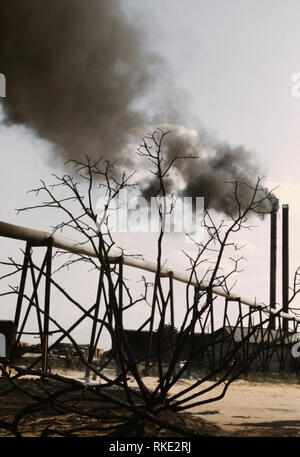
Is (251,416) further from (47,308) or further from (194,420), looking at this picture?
(47,308)

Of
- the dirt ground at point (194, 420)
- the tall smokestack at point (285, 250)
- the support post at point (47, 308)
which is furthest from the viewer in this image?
the tall smokestack at point (285, 250)

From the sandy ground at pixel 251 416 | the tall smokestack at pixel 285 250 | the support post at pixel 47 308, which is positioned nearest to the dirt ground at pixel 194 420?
the sandy ground at pixel 251 416

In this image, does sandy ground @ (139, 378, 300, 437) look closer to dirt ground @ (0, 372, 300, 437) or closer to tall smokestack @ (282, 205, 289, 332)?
dirt ground @ (0, 372, 300, 437)

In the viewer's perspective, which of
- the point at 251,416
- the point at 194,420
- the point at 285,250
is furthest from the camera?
the point at 285,250

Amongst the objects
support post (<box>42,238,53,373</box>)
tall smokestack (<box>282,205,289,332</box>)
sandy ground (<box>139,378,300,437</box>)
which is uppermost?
tall smokestack (<box>282,205,289,332</box>)

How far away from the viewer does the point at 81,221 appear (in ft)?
15.8

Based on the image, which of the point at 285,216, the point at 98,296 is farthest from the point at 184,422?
the point at 285,216

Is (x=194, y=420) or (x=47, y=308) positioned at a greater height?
(x=47, y=308)

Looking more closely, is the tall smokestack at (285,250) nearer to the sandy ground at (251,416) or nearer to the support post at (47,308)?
the sandy ground at (251,416)

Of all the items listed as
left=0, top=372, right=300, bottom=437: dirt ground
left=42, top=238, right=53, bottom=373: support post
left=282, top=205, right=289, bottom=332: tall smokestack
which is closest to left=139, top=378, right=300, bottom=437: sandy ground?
left=0, top=372, right=300, bottom=437: dirt ground

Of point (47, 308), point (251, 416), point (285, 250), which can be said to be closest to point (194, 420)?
point (251, 416)

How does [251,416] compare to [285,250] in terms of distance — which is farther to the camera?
[285,250]

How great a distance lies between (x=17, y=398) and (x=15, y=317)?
2.04 metres
